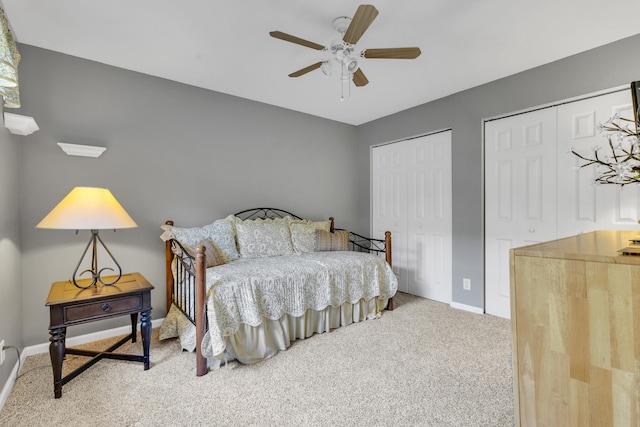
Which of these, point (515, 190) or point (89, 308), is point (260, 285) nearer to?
point (89, 308)

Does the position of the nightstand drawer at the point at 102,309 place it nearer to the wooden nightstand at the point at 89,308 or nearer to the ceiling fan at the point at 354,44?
the wooden nightstand at the point at 89,308

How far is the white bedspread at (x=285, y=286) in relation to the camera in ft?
6.88

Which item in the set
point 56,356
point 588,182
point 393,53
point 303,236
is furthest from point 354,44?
point 56,356

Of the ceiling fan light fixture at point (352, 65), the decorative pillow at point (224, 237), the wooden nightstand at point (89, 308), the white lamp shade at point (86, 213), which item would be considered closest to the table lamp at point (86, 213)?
the white lamp shade at point (86, 213)

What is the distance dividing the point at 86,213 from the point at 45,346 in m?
1.33

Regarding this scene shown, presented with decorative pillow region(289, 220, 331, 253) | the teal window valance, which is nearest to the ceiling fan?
the teal window valance

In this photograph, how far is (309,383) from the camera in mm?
1896

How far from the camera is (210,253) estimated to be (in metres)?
2.56

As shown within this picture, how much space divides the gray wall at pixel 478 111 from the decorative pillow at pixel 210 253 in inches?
99.4

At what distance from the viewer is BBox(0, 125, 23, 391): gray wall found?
1.82m

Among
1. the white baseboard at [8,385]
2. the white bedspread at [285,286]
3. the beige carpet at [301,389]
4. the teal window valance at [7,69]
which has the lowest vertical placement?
the beige carpet at [301,389]

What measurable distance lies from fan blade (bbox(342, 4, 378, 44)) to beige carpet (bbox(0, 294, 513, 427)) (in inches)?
83.2

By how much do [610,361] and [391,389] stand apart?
4.28 feet

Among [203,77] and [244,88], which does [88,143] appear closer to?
[203,77]
